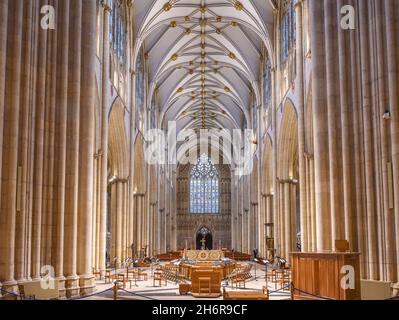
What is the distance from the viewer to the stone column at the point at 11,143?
13836 millimetres

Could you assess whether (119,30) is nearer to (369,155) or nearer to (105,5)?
(105,5)

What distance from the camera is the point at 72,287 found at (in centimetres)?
1762

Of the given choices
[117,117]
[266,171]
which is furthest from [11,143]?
[266,171]

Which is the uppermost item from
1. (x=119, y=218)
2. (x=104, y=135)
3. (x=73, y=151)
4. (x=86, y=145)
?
(x=104, y=135)

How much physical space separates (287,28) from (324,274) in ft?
70.5

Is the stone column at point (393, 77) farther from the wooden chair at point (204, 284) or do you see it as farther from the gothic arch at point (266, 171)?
the gothic arch at point (266, 171)

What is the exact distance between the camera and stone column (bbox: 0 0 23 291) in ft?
45.4

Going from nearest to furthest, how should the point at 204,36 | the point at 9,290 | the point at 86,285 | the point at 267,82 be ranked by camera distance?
the point at 9,290, the point at 86,285, the point at 267,82, the point at 204,36

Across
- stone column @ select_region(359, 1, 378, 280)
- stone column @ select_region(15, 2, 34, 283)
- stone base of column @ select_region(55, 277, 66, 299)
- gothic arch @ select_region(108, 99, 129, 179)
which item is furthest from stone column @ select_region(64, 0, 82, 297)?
gothic arch @ select_region(108, 99, 129, 179)

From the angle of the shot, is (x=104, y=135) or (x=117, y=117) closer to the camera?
(x=104, y=135)

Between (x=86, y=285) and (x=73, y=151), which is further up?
(x=73, y=151)

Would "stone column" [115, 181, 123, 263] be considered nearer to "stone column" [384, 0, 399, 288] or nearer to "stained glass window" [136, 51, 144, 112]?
"stained glass window" [136, 51, 144, 112]

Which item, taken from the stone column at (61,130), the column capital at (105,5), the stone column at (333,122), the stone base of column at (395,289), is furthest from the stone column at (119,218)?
the stone base of column at (395,289)

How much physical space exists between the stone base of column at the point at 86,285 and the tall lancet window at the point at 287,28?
18.2 m
